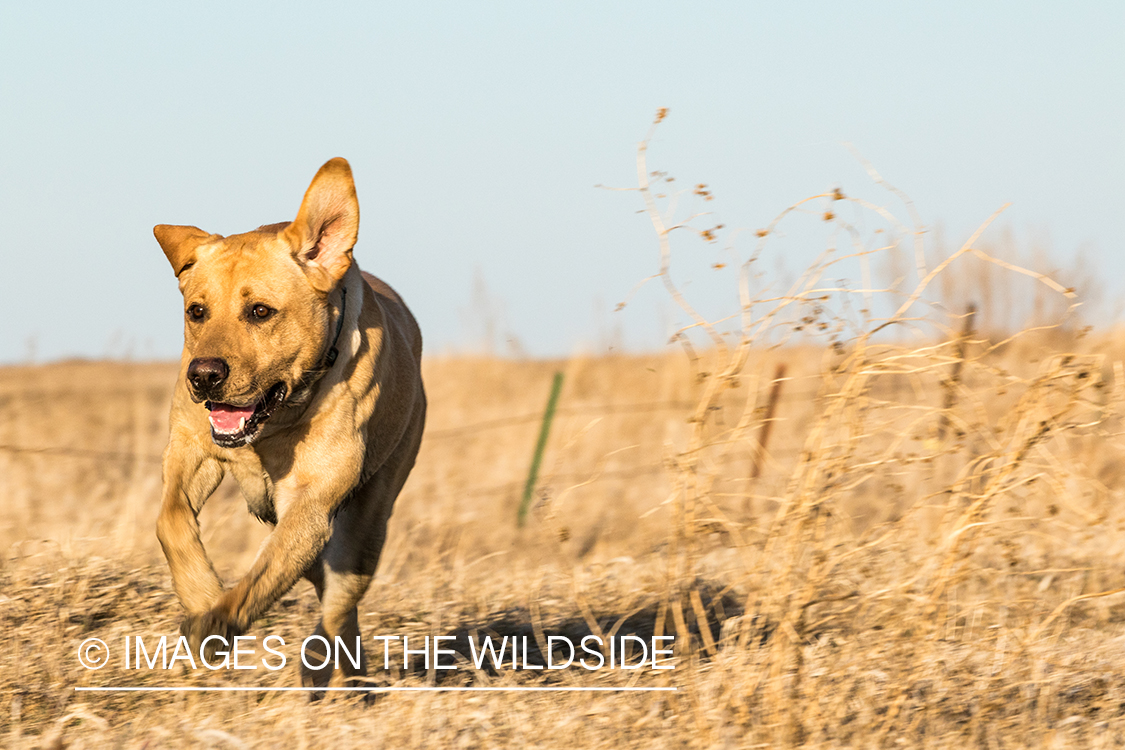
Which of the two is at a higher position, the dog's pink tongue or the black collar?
the black collar

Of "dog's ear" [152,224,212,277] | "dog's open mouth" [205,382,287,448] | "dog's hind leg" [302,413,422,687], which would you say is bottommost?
"dog's hind leg" [302,413,422,687]

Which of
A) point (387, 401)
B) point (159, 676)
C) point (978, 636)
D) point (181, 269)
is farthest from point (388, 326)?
point (978, 636)

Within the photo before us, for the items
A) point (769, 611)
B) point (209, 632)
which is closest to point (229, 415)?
point (209, 632)

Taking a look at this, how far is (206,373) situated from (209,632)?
32.7 inches

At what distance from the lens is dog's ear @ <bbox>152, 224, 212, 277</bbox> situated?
14.3ft

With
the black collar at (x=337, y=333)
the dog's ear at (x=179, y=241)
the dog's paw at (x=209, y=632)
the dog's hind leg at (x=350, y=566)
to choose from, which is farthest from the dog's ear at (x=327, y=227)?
the dog's paw at (x=209, y=632)

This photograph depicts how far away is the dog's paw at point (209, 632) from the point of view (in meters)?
3.73

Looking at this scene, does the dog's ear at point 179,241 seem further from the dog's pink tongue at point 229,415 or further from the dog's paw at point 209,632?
the dog's paw at point 209,632

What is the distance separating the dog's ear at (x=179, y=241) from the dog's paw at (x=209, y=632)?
1324mm

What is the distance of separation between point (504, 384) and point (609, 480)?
477cm

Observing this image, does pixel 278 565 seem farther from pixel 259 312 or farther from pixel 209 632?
pixel 259 312

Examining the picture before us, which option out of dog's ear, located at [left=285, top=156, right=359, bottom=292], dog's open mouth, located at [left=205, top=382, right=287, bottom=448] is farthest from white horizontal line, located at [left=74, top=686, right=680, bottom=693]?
dog's ear, located at [left=285, top=156, right=359, bottom=292]

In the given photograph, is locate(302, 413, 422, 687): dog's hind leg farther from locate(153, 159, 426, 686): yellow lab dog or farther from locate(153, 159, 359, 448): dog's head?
locate(153, 159, 359, 448): dog's head

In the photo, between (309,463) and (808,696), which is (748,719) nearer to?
(808,696)
